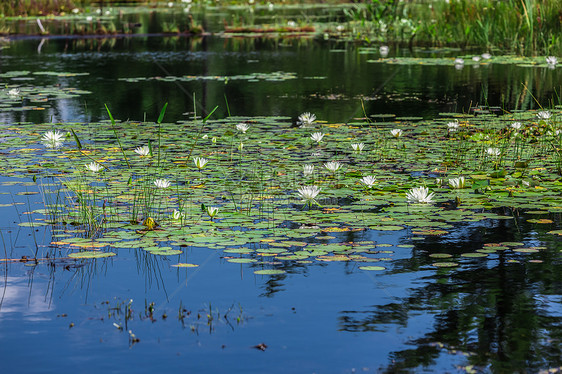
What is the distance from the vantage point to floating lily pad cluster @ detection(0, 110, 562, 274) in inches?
191

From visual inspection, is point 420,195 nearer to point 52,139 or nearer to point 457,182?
point 457,182

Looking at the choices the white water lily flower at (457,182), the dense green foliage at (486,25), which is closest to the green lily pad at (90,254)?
the white water lily flower at (457,182)

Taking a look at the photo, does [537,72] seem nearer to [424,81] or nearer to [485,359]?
[424,81]

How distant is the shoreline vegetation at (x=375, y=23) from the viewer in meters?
15.5

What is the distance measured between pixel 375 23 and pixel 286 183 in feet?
45.2

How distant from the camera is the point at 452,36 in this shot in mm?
17547

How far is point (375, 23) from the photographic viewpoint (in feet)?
63.4

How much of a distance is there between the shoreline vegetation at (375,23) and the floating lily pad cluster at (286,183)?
23.3 ft

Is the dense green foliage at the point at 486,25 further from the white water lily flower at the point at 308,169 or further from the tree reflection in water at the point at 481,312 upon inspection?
the tree reflection in water at the point at 481,312

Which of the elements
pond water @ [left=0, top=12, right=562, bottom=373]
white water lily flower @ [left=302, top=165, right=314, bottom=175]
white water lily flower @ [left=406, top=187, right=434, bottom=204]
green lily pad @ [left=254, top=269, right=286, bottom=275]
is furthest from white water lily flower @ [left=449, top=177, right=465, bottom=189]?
green lily pad @ [left=254, top=269, right=286, bottom=275]

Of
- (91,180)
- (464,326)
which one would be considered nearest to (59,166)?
(91,180)

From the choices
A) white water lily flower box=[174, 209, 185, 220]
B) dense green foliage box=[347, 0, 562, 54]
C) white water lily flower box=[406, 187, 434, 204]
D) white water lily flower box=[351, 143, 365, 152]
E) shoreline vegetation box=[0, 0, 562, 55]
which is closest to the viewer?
white water lily flower box=[174, 209, 185, 220]

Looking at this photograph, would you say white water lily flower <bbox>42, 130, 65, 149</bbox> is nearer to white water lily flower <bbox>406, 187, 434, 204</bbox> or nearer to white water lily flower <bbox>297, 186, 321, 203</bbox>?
white water lily flower <bbox>297, 186, 321, 203</bbox>

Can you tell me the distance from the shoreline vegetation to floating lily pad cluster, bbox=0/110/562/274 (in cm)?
709
